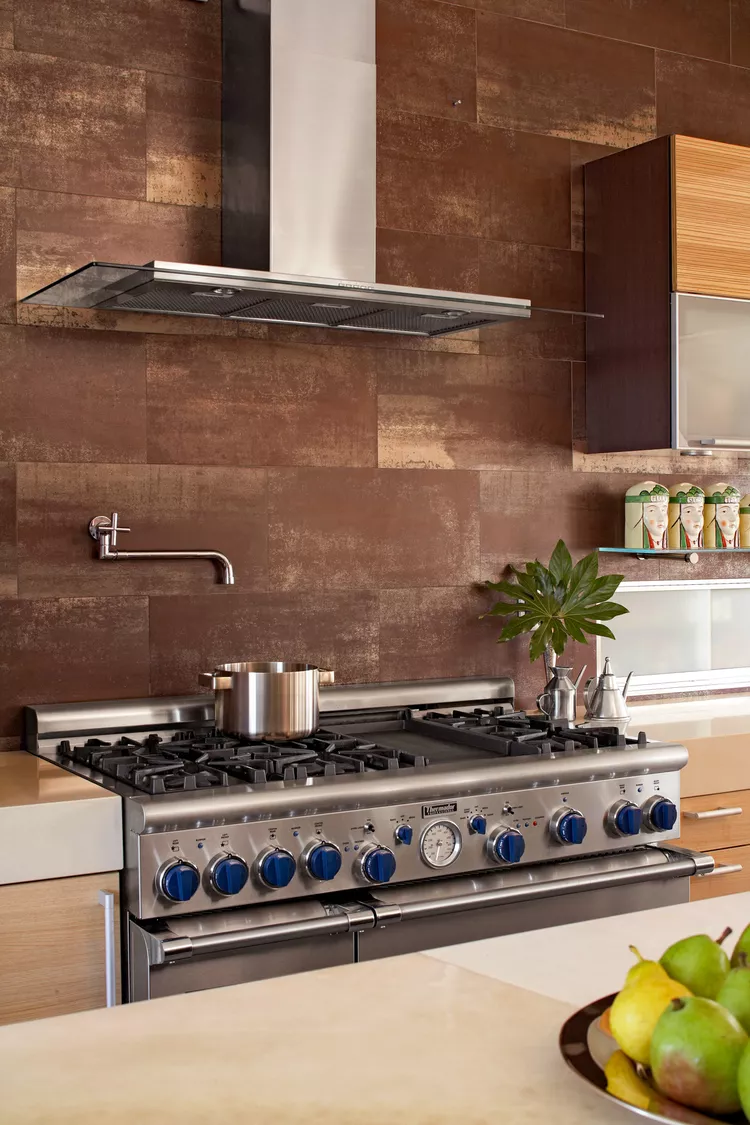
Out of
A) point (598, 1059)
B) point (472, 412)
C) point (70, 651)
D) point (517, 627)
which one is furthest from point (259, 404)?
point (598, 1059)

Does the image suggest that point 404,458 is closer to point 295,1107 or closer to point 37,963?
point 37,963

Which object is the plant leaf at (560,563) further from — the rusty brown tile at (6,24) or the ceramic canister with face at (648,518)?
the rusty brown tile at (6,24)

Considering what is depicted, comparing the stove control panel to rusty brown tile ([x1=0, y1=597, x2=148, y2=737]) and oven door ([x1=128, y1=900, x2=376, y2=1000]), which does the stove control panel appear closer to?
oven door ([x1=128, y1=900, x2=376, y2=1000])

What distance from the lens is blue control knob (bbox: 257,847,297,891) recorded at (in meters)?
2.12

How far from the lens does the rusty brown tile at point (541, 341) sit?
3.26 meters

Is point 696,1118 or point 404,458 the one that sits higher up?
point 404,458

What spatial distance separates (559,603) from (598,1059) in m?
2.21

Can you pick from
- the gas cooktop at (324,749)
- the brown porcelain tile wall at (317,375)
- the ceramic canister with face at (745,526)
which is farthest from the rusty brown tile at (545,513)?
the gas cooktop at (324,749)

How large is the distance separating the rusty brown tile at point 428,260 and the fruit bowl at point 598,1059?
2.37 meters

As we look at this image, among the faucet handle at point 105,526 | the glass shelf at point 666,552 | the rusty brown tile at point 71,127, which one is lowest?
the glass shelf at point 666,552

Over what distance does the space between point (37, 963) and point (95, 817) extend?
25 cm

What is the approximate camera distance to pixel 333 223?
2783 mm

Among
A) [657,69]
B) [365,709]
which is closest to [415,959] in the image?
[365,709]

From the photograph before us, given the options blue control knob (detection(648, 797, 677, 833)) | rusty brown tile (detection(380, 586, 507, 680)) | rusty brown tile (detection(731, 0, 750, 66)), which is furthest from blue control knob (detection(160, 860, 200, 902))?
rusty brown tile (detection(731, 0, 750, 66))
